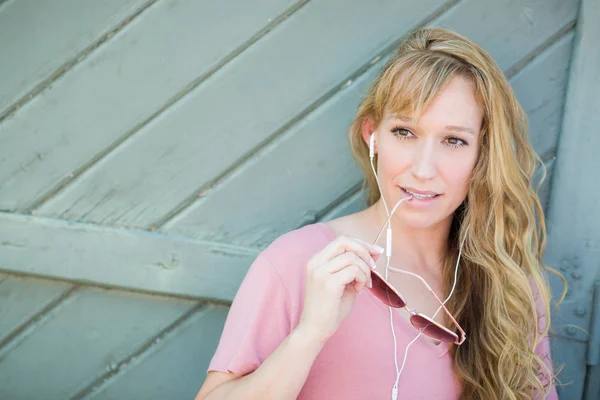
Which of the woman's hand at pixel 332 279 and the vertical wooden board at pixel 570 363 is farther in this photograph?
the vertical wooden board at pixel 570 363

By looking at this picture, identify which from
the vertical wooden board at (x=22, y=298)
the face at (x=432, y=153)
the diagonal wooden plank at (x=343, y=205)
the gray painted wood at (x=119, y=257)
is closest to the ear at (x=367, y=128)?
the face at (x=432, y=153)

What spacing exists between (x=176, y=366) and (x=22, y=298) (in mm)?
553

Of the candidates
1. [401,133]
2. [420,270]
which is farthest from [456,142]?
[420,270]

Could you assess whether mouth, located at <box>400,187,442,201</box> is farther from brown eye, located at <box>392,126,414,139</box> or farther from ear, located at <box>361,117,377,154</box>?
ear, located at <box>361,117,377,154</box>

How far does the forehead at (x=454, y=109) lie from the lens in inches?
71.3

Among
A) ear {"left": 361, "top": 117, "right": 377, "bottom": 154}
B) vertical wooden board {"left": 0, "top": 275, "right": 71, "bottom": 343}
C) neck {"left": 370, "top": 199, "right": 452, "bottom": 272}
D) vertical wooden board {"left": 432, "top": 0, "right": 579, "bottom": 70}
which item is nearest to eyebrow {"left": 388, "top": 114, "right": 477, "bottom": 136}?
ear {"left": 361, "top": 117, "right": 377, "bottom": 154}

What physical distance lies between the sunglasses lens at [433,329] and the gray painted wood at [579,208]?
2.35ft

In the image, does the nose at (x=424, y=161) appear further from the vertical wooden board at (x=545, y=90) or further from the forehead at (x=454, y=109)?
the vertical wooden board at (x=545, y=90)

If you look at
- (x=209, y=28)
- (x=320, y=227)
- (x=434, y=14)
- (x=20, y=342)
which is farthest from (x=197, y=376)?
(x=434, y=14)

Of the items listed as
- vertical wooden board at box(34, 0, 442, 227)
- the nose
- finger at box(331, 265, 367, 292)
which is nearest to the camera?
finger at box(331, 265, 367, 292)

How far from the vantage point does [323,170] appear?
2197mm

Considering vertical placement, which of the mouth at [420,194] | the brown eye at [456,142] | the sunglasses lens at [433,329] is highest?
the brown eye at [456,142]

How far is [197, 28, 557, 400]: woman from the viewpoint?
1.62m

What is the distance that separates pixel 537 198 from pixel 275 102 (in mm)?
873
